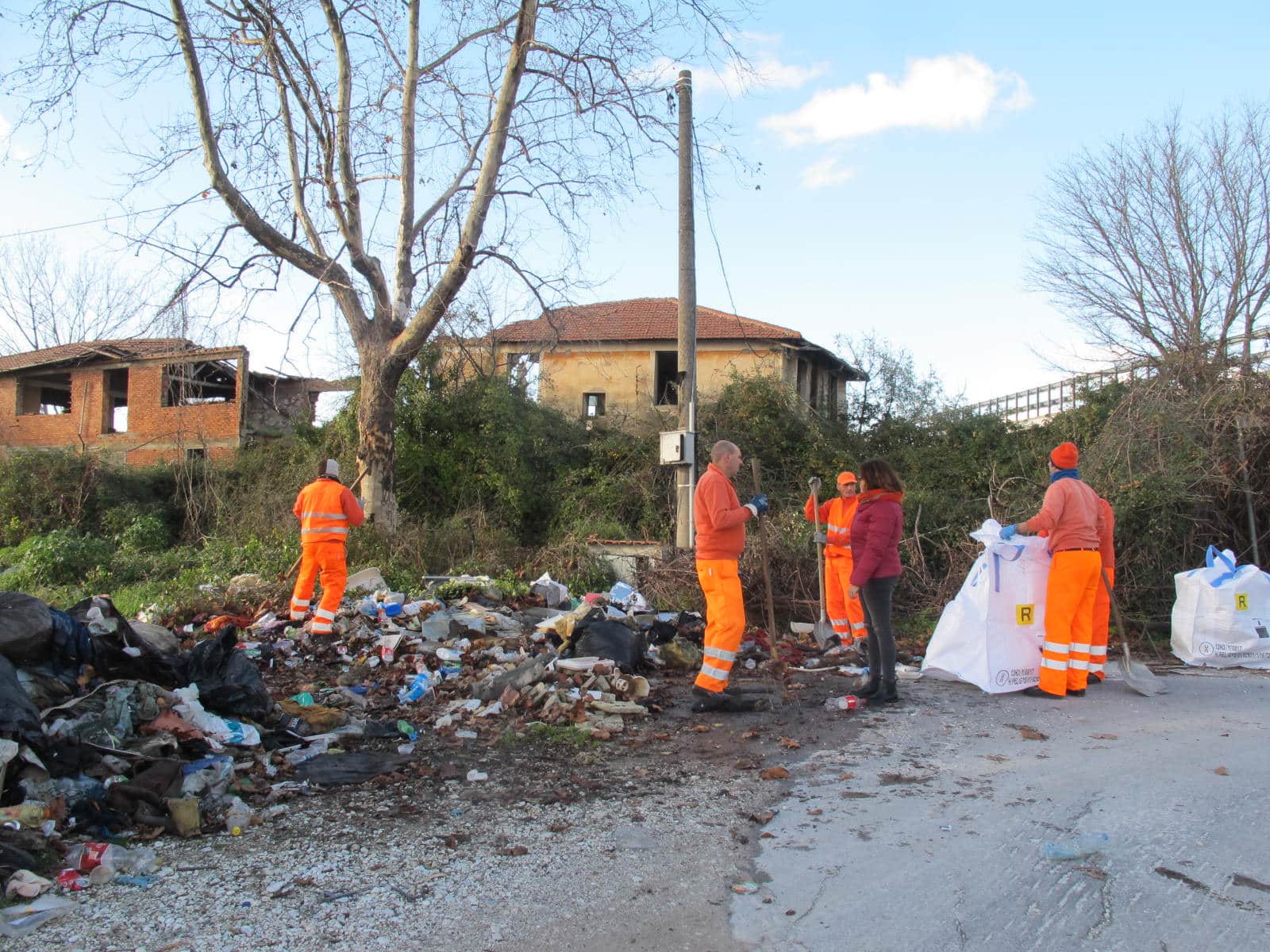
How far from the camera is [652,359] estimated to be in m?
25.2

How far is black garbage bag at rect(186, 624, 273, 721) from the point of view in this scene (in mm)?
5254

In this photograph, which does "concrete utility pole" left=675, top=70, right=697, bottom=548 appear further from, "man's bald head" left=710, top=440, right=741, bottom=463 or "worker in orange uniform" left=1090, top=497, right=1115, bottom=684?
"worker in orange uniform" left=1090, top=497, right=1115, bottom=684

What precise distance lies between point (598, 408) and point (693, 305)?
15.7m

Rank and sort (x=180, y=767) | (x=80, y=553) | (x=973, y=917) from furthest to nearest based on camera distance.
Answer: (x=80, y=553) → (x=180, y=767) → (x=973, y=917)

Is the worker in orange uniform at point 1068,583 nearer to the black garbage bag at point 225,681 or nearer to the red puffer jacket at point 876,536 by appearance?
the red puffer jacket at point 876,536

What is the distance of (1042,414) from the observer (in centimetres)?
2005

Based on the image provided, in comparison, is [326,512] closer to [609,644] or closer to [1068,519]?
[609,644]

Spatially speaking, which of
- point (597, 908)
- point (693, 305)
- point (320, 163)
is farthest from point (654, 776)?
point (320, 163)

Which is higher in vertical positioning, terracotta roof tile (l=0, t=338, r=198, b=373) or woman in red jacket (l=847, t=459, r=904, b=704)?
terracotta roof tile (l=0, t=338, r=198, b=373)

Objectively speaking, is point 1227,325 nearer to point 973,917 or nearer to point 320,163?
point 320,163

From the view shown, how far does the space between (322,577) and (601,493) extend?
7385 mm

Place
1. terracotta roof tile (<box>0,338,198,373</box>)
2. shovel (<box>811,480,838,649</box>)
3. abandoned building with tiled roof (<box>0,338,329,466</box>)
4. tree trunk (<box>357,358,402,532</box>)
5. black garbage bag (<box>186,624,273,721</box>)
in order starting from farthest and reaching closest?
terracotta roof tile (<box>0,338,198,373</box>), abandoned building with tiled roof (<box>0,338,329,466</box>), tree trunk (<box>357,358,402,532</box>), shovel (<box>811,480,838,649</box>), black garbage bag (<box>186,624,273,721</box>)

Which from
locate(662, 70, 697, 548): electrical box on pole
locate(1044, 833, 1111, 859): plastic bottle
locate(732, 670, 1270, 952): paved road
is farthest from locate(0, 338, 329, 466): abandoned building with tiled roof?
locate(1044, 833, 1111, 859): plastic bottle

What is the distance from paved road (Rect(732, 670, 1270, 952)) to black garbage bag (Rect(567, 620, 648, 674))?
6.68 feet
